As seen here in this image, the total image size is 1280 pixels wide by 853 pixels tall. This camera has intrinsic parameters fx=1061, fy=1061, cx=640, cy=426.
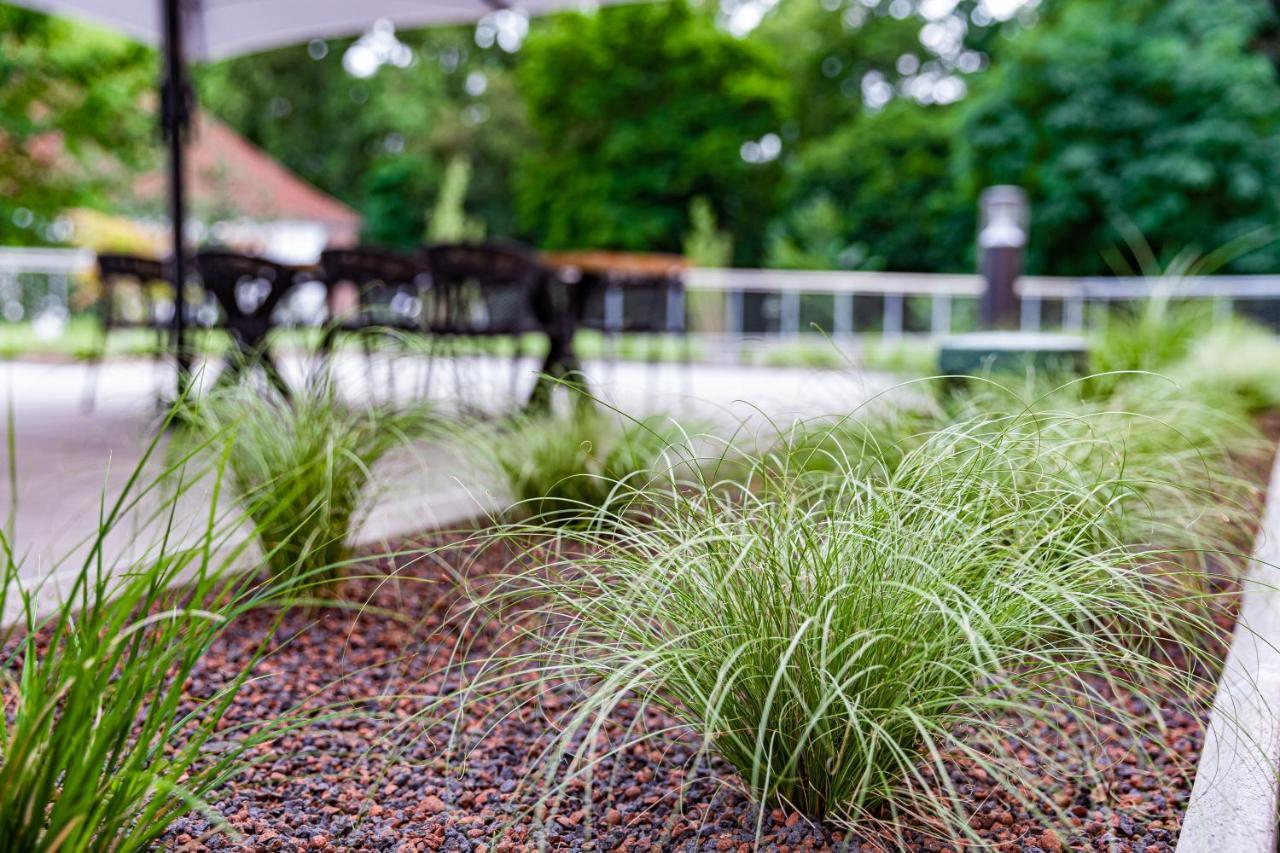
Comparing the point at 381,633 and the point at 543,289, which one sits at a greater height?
the point at 543,289

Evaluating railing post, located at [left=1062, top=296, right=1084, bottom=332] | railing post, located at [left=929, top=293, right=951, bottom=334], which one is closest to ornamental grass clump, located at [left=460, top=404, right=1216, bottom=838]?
railing post, located at [left=929, top=293, right=951, bottom=334]

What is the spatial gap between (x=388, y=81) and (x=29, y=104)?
483 inches

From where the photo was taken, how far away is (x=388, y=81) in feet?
82.5

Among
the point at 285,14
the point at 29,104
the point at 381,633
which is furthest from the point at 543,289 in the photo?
the point at 29,104

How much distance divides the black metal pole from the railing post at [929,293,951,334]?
27.4 feet

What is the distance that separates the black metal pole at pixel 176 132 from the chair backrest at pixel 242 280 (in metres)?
0.10

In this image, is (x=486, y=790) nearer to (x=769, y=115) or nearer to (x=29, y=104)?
(x=29, y=104)

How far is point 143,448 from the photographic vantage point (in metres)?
3.00

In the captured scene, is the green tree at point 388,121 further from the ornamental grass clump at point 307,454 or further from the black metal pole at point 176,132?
the ornamental grass clump at point 307,454

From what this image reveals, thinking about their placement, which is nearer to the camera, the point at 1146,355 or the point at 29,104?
the point at 1146,355

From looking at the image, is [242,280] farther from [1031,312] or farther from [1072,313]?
[1072,313]

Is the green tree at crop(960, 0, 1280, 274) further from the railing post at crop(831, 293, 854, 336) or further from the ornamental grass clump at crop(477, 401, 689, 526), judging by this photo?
the ornamental grass clump at crop(477, 401, 689, 526)

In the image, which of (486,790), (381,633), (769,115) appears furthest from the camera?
(769,115)

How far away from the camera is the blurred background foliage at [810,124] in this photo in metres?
18.2
